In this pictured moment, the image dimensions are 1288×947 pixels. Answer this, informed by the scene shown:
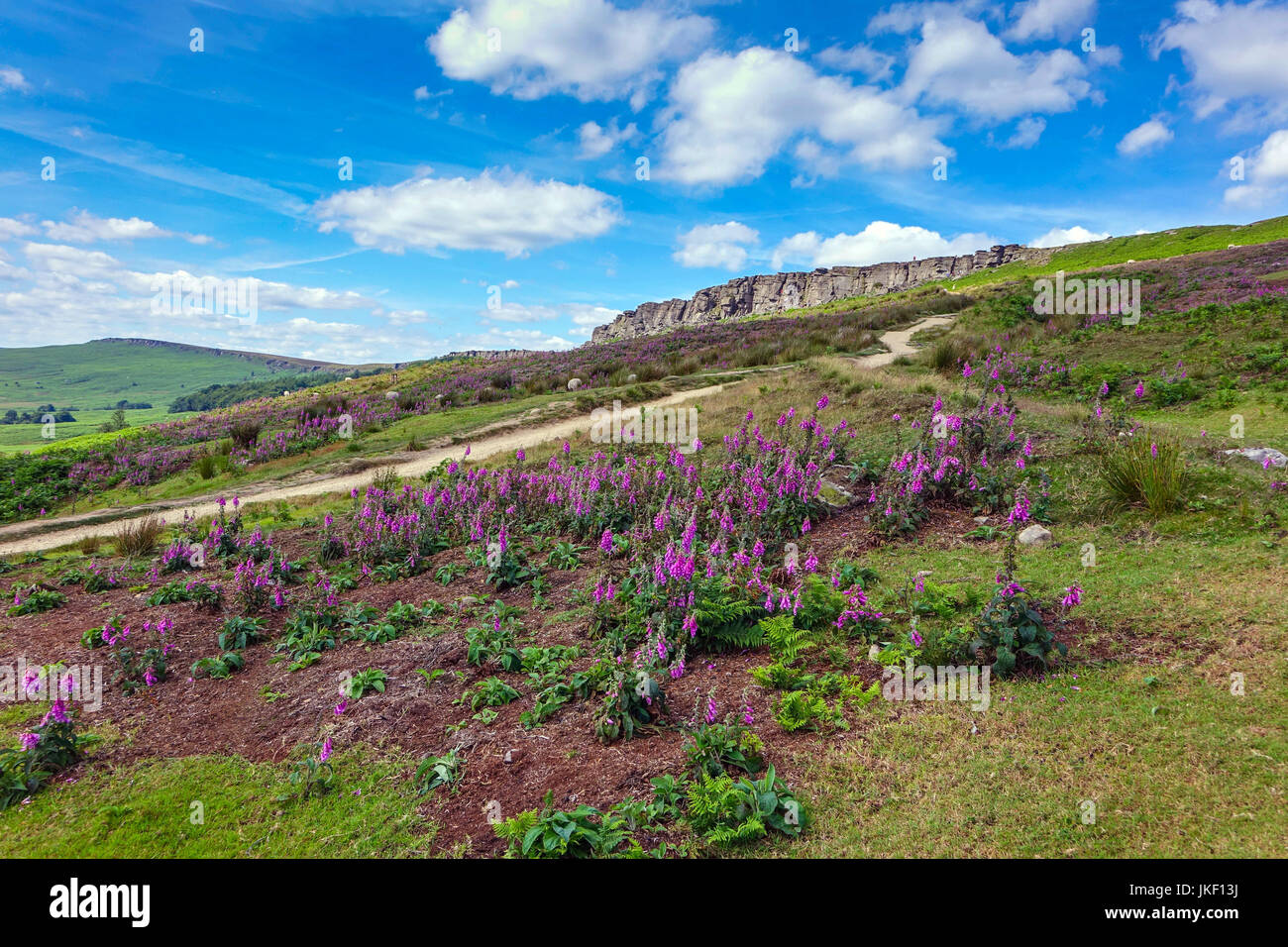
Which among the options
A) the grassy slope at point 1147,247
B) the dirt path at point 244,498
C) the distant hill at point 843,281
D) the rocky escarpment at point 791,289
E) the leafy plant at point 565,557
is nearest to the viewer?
the leafy plant at point 565,557

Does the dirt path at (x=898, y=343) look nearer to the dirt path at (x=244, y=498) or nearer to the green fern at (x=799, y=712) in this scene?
the dirt path at (x=244, y=498)

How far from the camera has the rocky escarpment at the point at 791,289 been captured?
142m

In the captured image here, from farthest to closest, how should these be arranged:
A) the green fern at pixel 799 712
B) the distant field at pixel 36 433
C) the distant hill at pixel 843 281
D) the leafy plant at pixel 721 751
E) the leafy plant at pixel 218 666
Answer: the distant hill at pixel 843 281
the distant field at pixel 36 433
the leafy plant at pixel 218 666
the green fern at pixel 799 712
the leafy plant at pixel 721 751

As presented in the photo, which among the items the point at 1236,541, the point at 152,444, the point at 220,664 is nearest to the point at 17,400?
the point at 152,444

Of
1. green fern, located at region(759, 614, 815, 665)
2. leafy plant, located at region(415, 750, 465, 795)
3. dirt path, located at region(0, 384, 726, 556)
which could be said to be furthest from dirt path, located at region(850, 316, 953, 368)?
leafy plant, located at region(415, 750, 465, 795)

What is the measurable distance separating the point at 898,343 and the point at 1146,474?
2187 centimetres

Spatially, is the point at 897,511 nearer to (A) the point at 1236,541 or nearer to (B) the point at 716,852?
(A) the point at 1236,541

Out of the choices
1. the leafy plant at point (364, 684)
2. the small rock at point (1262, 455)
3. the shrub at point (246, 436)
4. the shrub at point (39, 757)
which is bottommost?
the shrub at point (39, 757)

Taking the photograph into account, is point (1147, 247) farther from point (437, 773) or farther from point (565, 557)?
point (437, 773)

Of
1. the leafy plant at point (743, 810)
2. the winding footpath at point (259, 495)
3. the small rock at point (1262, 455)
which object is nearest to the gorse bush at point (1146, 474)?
the small rock at point (1262, 455)

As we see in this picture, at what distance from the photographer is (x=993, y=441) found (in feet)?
28.7

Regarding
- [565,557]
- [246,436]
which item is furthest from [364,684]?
[246,436]

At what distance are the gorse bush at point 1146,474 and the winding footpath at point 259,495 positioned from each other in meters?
11.9

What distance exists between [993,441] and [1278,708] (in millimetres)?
5743
